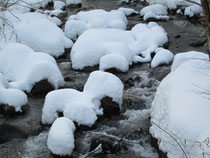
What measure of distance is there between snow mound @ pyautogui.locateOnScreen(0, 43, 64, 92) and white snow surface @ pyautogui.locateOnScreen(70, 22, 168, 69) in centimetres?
134

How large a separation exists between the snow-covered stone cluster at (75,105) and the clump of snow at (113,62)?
186cm

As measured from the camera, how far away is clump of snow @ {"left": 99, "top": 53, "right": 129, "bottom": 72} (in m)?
8.97

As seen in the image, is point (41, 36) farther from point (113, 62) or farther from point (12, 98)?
point (12, 98)

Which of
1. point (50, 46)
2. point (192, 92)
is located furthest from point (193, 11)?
point (192, 92)

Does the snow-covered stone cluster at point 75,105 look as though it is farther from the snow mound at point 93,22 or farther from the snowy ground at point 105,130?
the snow mound at point 93,22

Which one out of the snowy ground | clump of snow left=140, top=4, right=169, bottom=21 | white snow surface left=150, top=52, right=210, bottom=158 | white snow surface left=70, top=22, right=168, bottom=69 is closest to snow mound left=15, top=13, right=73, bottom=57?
white snow surface left=70, top=22, right=168, bottom=69

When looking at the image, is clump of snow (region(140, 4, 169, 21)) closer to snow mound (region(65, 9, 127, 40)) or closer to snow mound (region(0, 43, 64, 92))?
snow mound (region(65, 9, 127, 40))

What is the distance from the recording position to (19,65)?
28.3 ft

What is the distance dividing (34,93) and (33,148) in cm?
230

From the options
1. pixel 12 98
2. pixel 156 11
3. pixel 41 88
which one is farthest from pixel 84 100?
pixel 156 11

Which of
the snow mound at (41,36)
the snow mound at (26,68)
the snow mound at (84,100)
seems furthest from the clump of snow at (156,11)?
the snow mound at (84,100)

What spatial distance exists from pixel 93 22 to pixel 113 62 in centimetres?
452

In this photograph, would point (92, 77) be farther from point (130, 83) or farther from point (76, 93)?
point (130, 83)

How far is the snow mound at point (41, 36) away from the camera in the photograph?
10.5 m
